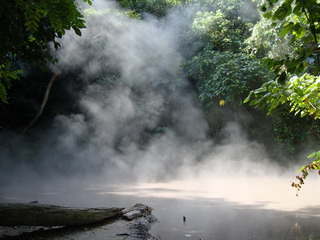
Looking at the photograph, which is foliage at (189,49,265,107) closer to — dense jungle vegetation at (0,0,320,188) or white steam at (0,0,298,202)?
dense jungle vegetation at (0,0,320,188)

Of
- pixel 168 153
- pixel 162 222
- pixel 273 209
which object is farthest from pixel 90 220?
pixel 168 153

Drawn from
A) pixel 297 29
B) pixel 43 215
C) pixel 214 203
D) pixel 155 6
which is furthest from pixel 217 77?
pixel 297 29

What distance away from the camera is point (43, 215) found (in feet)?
10.7

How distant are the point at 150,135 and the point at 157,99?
143 centimetres

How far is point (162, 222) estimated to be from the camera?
411 centimetres

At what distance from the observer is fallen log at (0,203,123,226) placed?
3.14 m

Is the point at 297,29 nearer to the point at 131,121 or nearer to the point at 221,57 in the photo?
the point at 221,57

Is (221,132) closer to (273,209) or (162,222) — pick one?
(273,209)

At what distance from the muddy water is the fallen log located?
3.00 ft

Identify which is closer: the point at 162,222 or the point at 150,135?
the point at 162,222

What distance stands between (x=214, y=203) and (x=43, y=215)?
3.20m

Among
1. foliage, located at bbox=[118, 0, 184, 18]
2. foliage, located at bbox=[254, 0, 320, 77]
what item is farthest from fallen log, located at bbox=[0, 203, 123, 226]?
foliage, located at bbox=[118, 0, 184, 18]

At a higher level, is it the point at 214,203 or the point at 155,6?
the point at 155,6

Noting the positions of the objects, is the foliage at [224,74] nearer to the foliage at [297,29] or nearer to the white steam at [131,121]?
the white steam at [131,121]
